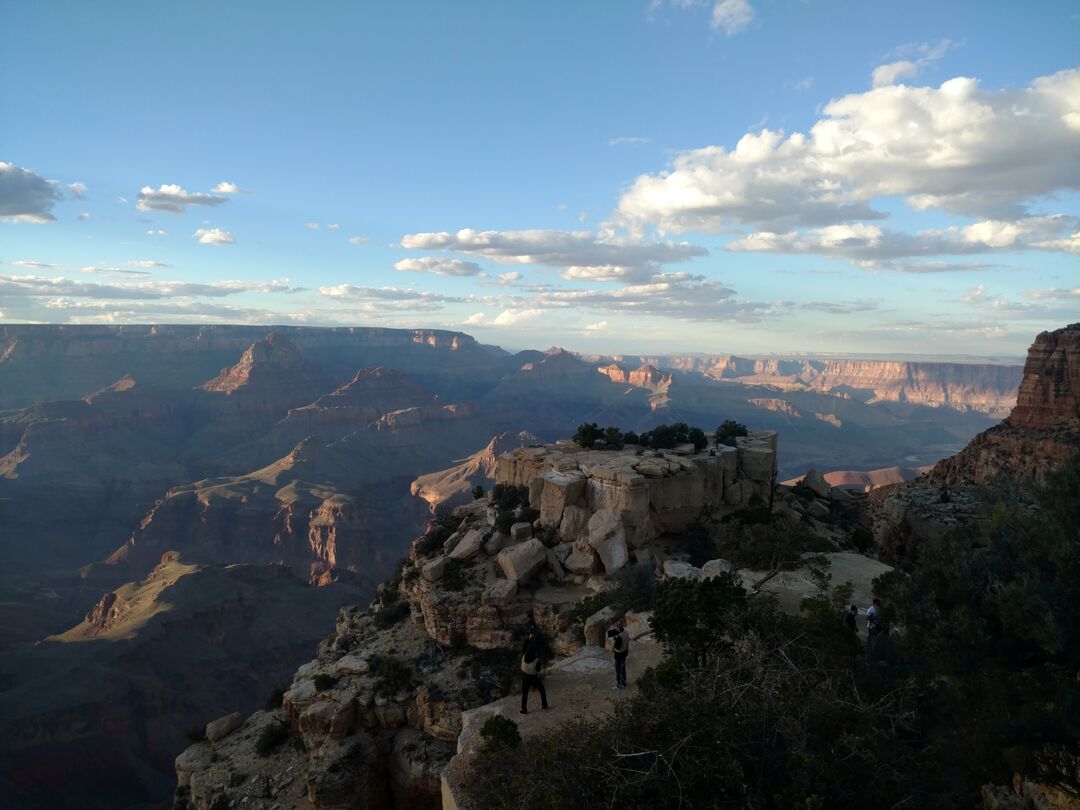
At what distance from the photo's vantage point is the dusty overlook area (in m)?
20.6

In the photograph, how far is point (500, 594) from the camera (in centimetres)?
2420

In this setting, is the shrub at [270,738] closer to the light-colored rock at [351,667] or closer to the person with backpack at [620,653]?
the light-colored rock at [351,667]

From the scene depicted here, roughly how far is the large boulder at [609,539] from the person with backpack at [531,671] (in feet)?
34.2

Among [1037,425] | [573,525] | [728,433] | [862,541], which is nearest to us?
[573,525]

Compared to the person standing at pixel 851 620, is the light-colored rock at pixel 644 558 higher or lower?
lower

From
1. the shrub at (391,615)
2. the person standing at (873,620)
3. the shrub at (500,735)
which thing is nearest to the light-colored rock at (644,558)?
the person standing at (873,620)

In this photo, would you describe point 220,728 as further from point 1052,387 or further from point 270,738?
point 1052,387

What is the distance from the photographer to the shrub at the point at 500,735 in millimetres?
12461

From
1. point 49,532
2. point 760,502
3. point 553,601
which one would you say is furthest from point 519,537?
point 49,532

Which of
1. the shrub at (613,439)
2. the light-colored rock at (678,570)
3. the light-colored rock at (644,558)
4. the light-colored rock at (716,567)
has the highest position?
the shrub at (613,439)

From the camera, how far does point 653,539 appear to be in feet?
89.0

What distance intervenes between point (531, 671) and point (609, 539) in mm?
11489

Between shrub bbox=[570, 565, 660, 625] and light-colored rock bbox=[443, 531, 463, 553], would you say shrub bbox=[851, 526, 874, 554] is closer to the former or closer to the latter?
shrub bbox=[570, 565, 660, 625]

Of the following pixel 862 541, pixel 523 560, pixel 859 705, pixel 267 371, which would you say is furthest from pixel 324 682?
pixel 267 371
